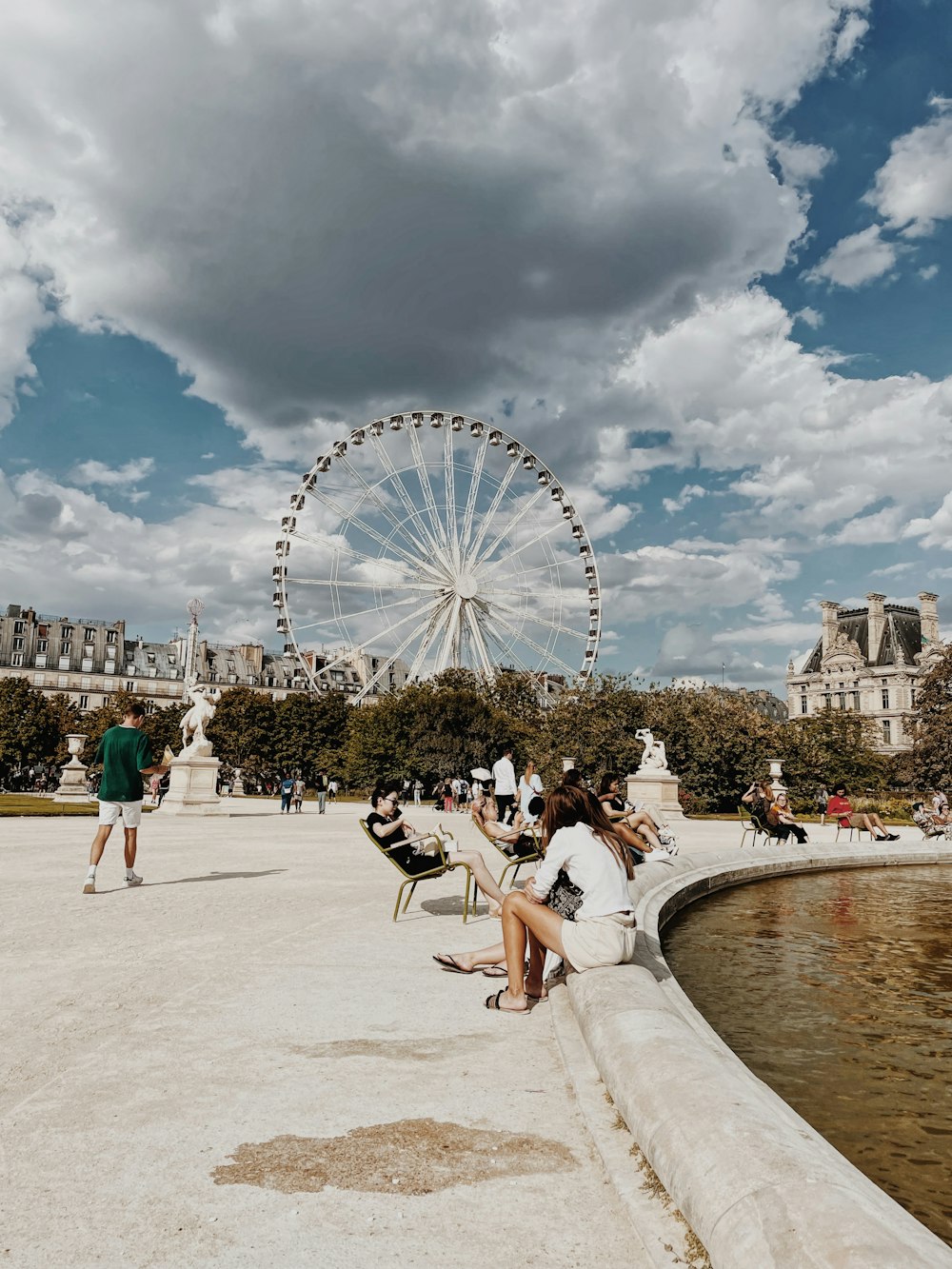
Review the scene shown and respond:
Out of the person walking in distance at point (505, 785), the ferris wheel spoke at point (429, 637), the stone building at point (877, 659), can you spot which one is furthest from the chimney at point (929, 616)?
the person walking in distance at point (505, 785)

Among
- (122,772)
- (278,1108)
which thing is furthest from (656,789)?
(278,1108)

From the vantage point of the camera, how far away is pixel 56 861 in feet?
43.4

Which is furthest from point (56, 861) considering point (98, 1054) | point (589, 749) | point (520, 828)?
point (589, 749)

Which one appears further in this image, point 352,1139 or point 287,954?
point 287,954

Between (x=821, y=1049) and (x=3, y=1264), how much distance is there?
4.64 metres

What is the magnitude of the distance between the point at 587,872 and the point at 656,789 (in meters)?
25.0

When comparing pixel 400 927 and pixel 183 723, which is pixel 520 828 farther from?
pixel 183 723

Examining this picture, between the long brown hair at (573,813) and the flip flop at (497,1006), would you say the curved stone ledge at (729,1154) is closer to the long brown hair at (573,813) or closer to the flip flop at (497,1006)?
the flip flop at (497,1006)

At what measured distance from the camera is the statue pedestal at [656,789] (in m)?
29.7

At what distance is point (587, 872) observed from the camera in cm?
552

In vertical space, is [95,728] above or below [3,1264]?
above

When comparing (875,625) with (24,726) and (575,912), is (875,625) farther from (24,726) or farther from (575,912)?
(575,912)

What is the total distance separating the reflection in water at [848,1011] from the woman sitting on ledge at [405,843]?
1.84 meters

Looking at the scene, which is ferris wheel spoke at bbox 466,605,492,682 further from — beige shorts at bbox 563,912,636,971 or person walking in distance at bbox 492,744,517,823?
beige shorts at bbox 563,912,636,971
